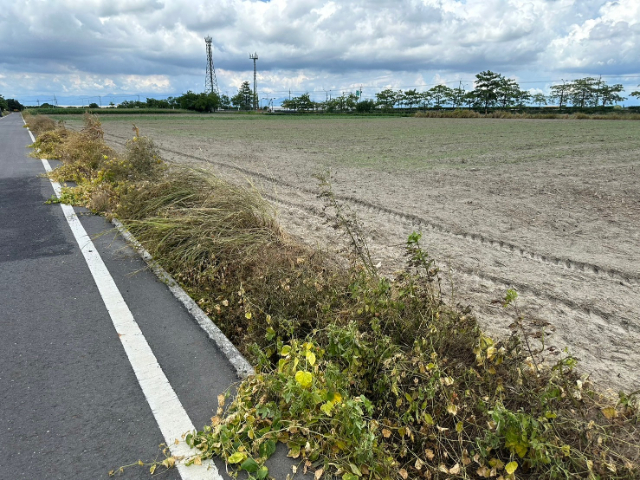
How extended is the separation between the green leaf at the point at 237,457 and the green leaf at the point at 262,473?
121 millimetres

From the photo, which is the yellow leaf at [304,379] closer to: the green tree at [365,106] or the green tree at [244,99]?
the green tree at [365,106]

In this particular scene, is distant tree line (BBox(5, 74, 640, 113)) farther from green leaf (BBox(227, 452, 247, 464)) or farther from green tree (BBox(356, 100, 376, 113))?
green leaf (BBox(227, 452, 247, 464))

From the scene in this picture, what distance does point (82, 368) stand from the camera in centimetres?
Answer: 308

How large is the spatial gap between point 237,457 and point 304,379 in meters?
0.53

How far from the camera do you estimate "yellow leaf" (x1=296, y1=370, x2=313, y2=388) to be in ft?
8.08

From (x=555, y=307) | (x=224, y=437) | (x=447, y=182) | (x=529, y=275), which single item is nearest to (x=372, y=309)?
(x=224, y=437)

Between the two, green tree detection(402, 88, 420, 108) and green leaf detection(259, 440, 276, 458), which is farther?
green tree detection(402, 88, 420, 108)

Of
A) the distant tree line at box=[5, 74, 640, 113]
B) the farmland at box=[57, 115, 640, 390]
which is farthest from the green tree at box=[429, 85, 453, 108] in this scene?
the farmland at box=[57, 115, 640, 390]

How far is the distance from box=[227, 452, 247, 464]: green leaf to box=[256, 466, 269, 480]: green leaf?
0.12 meters

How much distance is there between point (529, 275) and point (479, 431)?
110 inches

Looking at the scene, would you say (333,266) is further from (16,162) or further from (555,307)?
(16,162)

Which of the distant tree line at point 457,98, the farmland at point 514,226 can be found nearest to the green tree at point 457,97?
the distant tree line at point 457,98

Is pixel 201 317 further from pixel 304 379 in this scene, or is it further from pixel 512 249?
pixel 512 249

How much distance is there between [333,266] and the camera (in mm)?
4566
